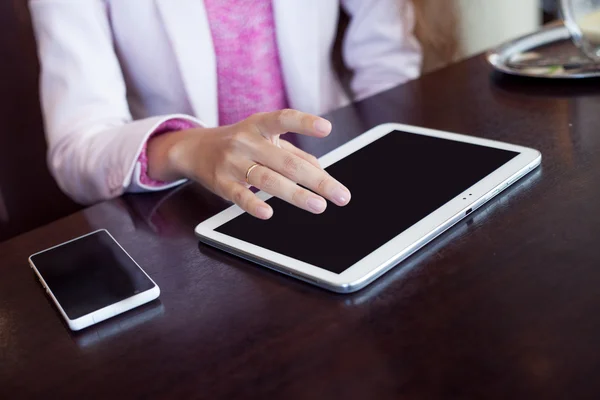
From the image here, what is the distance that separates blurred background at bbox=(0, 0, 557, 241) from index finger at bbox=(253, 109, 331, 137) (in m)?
0.52

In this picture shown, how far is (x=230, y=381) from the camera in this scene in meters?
0.39

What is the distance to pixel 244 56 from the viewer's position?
3.13 feet

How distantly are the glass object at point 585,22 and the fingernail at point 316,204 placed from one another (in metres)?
0.43

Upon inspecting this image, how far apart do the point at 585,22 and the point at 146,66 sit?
1.77 feet

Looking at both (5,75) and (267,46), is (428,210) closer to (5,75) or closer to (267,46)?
(267,46)

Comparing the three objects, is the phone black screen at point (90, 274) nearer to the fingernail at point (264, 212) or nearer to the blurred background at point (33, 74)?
the fingernail at point (264, 212)

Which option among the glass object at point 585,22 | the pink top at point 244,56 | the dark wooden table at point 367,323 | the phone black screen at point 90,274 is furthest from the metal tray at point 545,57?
the phone black screen at point 90,274

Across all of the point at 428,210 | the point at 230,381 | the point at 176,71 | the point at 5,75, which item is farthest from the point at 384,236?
the point at 5,75

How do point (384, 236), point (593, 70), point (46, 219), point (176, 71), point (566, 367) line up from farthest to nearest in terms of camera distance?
1. point (46, 219)
2. point (176, 71)
3. point (593, 70)
4. point (384, 236)
5. point (566, 367)

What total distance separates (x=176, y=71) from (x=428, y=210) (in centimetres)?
51

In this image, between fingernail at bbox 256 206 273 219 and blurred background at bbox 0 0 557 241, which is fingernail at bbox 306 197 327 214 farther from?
blurred background at bbox 0 0 557 241

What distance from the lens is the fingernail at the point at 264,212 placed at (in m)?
0.53

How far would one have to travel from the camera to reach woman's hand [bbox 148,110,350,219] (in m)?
0.52

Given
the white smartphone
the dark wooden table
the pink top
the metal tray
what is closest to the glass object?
the metal tray
